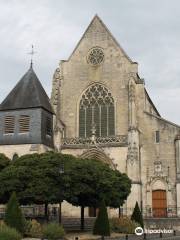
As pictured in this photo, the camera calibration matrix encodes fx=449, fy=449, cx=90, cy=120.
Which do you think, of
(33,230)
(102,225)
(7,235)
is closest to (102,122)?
(102,225)

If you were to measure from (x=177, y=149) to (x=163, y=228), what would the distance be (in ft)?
26.6

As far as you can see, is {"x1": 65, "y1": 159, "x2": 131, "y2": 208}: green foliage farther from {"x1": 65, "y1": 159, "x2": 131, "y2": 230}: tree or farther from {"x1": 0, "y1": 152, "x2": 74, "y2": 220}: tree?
{"x1": 0, "y1": 152, "x2": 74, "y2": 220}: tree

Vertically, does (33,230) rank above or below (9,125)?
below

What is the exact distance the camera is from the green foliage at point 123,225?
2509cm

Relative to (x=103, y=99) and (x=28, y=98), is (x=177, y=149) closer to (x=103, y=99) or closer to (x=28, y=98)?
(x=103, y=99)

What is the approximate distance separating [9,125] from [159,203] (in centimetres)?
1328

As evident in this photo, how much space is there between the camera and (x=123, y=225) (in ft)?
83.1

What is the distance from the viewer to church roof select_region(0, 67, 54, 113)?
35.0 meters

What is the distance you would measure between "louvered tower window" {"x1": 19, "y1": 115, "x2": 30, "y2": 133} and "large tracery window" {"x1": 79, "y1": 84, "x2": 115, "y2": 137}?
6.06 metres

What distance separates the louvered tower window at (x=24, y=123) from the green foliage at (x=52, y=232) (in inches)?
561

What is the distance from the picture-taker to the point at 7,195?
81.2ft

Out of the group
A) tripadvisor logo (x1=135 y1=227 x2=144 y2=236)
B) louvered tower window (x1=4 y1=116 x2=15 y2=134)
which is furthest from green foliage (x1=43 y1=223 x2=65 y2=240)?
louvered tower window (x1=4 y1=116 x2=15 y2=134)

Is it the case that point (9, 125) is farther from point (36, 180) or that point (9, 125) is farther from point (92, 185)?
point (92, 185)

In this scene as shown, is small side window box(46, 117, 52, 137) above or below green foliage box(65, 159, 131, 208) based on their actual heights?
above
